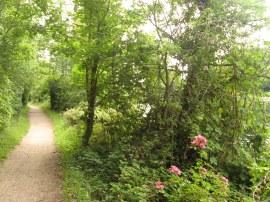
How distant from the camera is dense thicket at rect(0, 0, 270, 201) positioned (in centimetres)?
580

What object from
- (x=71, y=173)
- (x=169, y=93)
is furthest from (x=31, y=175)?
(x=169, y=93)

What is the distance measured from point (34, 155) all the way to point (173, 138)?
4.84 meters

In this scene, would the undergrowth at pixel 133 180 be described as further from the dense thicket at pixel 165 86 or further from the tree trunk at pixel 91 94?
the tree trunk at pixel 91 94

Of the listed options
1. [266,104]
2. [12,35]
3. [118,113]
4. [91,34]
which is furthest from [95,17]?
[266,104]

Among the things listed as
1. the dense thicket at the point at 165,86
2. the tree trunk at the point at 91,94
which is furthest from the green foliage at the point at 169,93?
the tree trunk at the point at 91,94

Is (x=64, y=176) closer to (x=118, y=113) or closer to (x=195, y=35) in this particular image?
(x=118, y=113)

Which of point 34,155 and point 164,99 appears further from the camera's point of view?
point 34,155

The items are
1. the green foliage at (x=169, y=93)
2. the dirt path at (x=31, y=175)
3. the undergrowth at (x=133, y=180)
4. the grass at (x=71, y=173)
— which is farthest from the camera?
the green foliage at (x=169, y=93)

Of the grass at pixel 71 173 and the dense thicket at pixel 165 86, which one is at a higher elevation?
the dense thicket at pixel 165 86

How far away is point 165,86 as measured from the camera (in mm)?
6980

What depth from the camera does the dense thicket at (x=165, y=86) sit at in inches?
229

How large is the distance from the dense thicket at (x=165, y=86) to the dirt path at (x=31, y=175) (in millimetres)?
773

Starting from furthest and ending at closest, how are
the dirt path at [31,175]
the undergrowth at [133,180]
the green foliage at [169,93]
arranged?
the green foliage at [169,93], the dirt path at [31,175], the undergrowth at [133,180]

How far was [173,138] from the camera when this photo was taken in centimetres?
661
